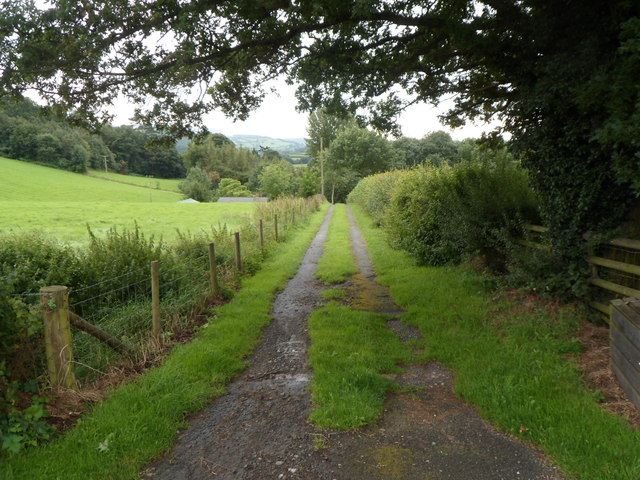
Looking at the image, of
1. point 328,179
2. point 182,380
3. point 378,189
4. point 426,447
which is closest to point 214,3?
point 182,380

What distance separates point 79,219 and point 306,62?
88.5 feet

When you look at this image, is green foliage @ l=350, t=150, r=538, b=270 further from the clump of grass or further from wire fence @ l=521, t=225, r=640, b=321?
the clump of grass

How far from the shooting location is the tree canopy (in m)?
4.59

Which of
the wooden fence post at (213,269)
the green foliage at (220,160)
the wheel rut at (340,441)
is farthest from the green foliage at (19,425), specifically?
the green foliage at (220,160)

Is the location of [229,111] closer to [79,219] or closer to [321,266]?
[321,266]

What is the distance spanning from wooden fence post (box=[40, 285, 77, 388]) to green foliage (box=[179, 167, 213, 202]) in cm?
8361

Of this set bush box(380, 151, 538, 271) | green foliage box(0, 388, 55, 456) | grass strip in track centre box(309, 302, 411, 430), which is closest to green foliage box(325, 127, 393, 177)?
bush box(380, 151, 538, 271)

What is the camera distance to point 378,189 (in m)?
22.9

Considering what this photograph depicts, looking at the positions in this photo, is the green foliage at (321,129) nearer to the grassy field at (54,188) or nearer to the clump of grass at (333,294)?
the grassy field at (54,188)

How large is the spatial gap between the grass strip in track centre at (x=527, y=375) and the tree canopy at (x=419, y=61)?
66.8 inches

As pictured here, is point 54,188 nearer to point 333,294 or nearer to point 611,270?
point 333,294

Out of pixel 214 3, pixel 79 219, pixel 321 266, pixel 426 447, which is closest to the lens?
pixel 426 447

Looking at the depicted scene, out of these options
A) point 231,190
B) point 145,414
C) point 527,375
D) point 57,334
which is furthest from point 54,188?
point 527,375

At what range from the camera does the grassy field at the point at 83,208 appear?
24266 mm
